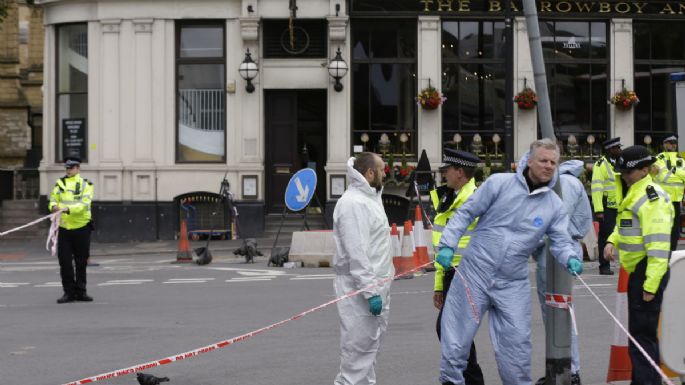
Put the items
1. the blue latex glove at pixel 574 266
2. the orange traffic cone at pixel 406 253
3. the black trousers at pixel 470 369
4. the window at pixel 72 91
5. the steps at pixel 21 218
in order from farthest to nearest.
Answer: the steps at pixel 21 218
the window at pixel 72 91
the orange traffic cone at pixel 406 253
the black trousers at pixel 470 369
the blue latex glove at pixel 574 266

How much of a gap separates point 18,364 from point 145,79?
17.2 metres

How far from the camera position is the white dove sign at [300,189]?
70.0 ft

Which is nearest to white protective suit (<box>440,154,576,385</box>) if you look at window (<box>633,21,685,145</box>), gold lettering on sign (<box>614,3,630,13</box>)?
gold lettering on sign (<box>614,3,630,13</box>)

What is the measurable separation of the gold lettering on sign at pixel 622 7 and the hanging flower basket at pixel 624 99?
1795 mm

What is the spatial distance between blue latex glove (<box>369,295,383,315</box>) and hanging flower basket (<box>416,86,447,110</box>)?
19.2 metres

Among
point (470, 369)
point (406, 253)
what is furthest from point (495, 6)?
point (470, 369)

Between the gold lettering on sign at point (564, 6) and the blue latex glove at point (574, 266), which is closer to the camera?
the blue latex glove at point (574, 266)

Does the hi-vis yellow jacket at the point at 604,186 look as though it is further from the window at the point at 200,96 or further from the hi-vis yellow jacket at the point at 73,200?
the window at the point at 200,96

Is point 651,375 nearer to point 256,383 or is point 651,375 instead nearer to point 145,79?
point 256,383

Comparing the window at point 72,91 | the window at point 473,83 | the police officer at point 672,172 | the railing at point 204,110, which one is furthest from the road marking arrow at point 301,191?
the window at point 72,91

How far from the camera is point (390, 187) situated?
89.2 ft

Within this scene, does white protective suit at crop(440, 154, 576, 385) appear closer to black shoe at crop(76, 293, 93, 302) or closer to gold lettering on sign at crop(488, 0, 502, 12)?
black shoe at crop(76, 293, 93, 302)

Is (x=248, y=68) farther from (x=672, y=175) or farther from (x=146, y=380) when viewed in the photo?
(x=146, y=380)

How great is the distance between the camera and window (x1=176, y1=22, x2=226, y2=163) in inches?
1093
